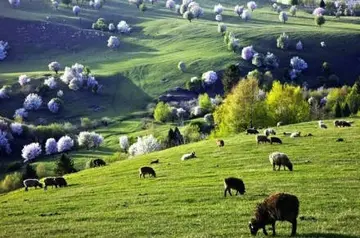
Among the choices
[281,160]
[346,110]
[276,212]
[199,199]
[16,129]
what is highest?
[276,212]

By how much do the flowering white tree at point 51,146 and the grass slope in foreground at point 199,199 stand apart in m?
111

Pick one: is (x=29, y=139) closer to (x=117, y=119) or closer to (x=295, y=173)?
(x=117, y=119)

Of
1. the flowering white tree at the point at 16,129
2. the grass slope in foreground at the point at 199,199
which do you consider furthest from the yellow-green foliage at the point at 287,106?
the flowering white tree at the point at 16,129

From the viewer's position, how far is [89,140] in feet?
532

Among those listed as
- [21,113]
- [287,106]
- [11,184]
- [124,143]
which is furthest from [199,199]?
[21,113]

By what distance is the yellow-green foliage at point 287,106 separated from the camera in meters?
110

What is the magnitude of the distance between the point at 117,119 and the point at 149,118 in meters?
12.3

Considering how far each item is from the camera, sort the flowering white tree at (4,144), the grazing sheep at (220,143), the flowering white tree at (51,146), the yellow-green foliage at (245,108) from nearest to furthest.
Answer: the grazing sheep at (220,143)
the yellow-green foliage at (245,108)
the flowering white tree at (4,144)
the flowering white tree at (51,146)

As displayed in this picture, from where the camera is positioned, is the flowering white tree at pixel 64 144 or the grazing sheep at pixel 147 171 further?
the flowering white tree at pixel 64 144

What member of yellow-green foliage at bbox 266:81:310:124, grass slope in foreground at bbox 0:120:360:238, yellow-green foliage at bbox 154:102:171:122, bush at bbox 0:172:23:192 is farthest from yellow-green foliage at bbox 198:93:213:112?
grass slope in foreground at bbox 0:120:360:238

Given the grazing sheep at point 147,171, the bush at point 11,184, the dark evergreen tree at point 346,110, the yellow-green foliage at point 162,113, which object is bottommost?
the yellow-green foliage at point 162,113

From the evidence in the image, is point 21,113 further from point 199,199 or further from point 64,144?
point 199,199

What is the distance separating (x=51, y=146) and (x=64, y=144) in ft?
18.0

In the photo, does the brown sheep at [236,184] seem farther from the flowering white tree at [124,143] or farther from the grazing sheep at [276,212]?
the flowering white tree at [124,143]
